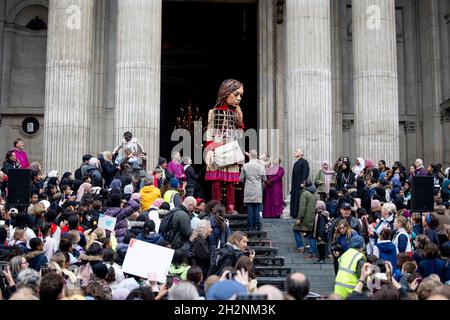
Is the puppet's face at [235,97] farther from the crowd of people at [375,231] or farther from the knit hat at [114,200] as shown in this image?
the knit hat at [114,200]

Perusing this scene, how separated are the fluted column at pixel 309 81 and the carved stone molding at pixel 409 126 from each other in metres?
7.36

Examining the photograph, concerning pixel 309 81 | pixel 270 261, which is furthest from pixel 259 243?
pixel 309 81

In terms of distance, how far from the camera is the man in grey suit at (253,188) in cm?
1783

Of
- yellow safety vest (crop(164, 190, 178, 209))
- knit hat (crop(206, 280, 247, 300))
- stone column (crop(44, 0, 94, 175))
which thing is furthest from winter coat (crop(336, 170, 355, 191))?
knit hat (crop(206, 280, 247, 300))

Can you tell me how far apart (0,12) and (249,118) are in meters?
10.4

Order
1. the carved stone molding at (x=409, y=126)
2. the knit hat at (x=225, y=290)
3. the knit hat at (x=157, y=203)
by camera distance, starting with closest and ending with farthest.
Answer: the knit hat at (x=225, y=290) < the knit hat at (x=157, y=203) < the carved stone molding at (x=409, y=126)

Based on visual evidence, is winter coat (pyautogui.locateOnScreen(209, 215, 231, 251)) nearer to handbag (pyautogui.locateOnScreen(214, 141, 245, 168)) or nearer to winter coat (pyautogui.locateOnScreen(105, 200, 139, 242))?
winter coat (pyautogui.locateOnScreen(105, 200, 139, 242))

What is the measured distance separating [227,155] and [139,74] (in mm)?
4892

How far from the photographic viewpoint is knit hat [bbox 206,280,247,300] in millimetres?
7899

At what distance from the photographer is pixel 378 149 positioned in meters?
23.0

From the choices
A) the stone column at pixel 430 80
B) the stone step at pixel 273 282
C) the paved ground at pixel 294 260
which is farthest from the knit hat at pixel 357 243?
the stone column at pixel 430 80

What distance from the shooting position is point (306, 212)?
17766 mm
